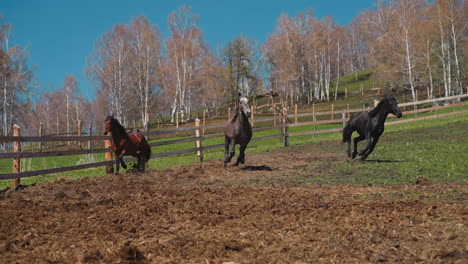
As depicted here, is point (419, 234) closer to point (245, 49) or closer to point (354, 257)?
point (354, 257)

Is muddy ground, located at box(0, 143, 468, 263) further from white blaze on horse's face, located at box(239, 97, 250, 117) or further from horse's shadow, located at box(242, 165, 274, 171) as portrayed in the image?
horse's shadow, located at box(242, 165, 274, 171)

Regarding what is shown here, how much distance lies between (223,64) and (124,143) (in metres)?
53.8

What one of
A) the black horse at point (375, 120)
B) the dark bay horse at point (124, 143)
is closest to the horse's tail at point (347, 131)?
the black horse at point (375, 120)

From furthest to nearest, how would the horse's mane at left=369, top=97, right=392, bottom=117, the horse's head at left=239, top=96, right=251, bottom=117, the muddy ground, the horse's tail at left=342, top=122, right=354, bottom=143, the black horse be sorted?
the horse's tail at left=342, top=122, right=354, bottom=143 → the horse's mane at left=369, top=97, right=392, bottom=117 → the black horse → the horse's head at left=239, top=96, right=251, bottom=117 → the muddy ground

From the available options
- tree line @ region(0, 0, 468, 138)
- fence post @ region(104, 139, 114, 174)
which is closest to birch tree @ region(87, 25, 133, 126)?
tree line @ region(0, 0, 468, 138)

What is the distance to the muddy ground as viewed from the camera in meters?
3.70

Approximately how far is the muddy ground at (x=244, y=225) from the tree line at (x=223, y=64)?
18219mm

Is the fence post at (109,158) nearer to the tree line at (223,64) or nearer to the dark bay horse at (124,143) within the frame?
the dark bay horse at (124,143)

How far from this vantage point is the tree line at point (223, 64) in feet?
128

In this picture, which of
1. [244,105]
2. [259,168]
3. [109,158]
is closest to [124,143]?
[109,158]

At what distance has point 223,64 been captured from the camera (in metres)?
64.2

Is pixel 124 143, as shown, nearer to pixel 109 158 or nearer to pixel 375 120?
pixel 109 158

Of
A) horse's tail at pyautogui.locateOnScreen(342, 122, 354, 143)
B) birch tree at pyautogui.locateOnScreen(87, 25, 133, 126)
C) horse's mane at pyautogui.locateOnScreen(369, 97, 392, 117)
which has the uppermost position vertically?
birch tree at pyautogui.locateOnScreen(87, 25, 133, 126)

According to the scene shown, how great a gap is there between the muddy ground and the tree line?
59.8 ft
